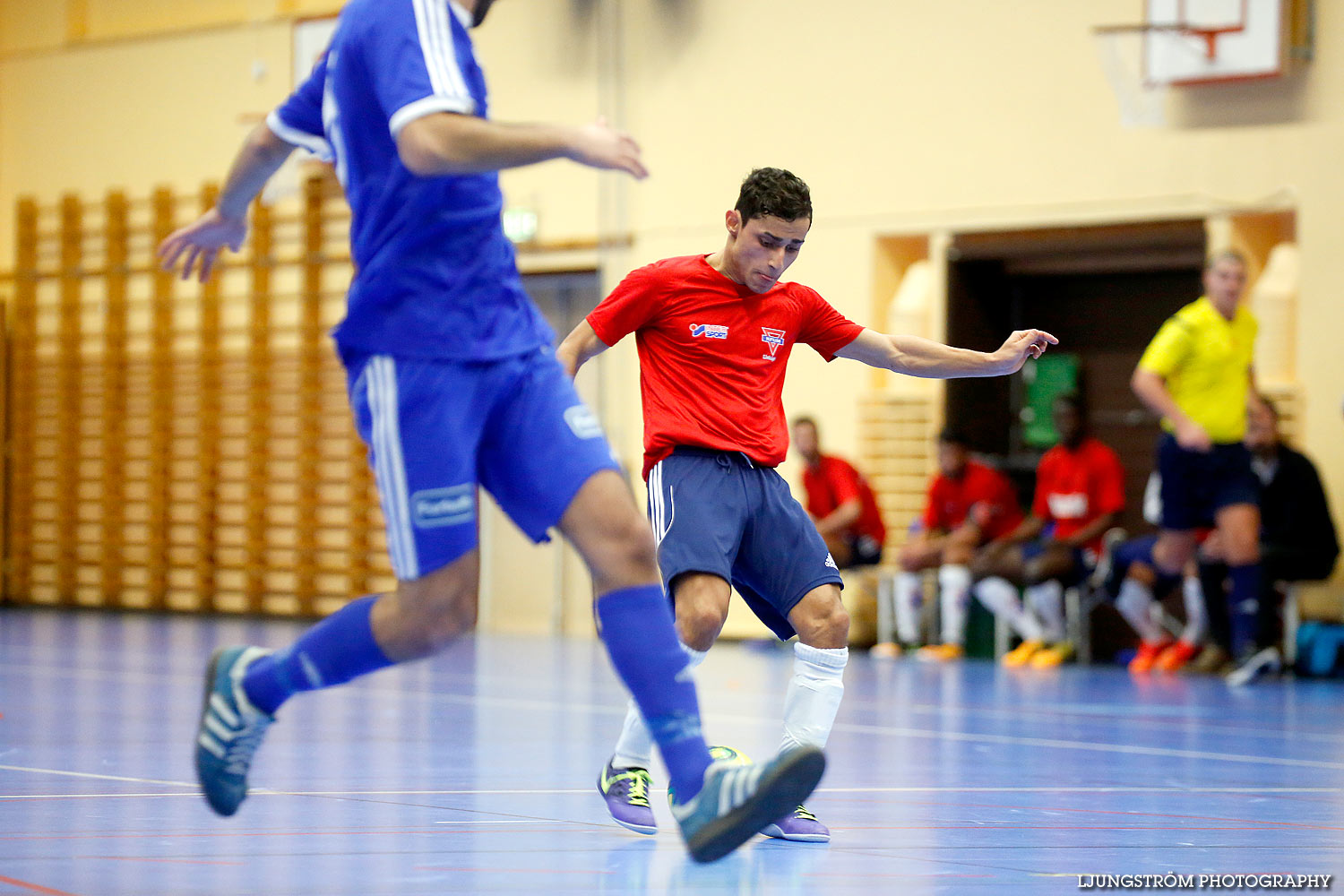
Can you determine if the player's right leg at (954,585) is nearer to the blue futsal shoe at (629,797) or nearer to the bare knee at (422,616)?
the blue futsal shoe at (629,797)

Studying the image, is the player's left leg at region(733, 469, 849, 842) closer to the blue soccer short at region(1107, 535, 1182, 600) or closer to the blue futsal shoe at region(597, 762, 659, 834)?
the blue futsal shoe at region(597, 762, 659, 834)

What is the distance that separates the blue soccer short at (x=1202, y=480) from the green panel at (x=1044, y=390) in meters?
2.78

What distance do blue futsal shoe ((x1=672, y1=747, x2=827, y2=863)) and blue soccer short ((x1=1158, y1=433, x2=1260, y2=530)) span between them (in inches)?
265

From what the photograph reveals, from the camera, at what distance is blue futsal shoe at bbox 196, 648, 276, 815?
3305 mm

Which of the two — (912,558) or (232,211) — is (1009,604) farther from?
(232,211)

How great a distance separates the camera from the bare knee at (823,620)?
4098 mm

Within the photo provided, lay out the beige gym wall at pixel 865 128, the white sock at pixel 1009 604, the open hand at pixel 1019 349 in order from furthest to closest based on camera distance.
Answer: the white sock at pixel 1009 604, the beige gym wall at pixel 865 128, the open hand at pixel 1019 349

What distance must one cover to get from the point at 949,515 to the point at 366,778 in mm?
7310

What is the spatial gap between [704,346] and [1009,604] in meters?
7.29

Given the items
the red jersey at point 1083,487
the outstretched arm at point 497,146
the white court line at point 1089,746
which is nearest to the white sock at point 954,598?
the red jersey at point 1083,487

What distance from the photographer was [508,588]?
14.6 metres

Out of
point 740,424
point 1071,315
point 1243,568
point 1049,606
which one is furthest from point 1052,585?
point 740,424

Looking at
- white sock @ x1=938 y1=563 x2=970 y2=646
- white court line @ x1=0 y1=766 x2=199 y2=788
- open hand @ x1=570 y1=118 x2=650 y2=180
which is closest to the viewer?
open hand @ x1=570 y1=118 x2=650 y2=180

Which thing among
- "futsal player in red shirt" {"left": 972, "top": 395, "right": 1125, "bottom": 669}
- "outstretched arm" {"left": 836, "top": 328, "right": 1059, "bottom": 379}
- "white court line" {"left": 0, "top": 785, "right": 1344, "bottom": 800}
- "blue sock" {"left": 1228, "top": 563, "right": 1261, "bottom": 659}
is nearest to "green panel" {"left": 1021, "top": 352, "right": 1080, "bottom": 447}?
"futsal player in red shirt" {"left": 972, "top": 395, "right": 1125, "bottom": 669}
